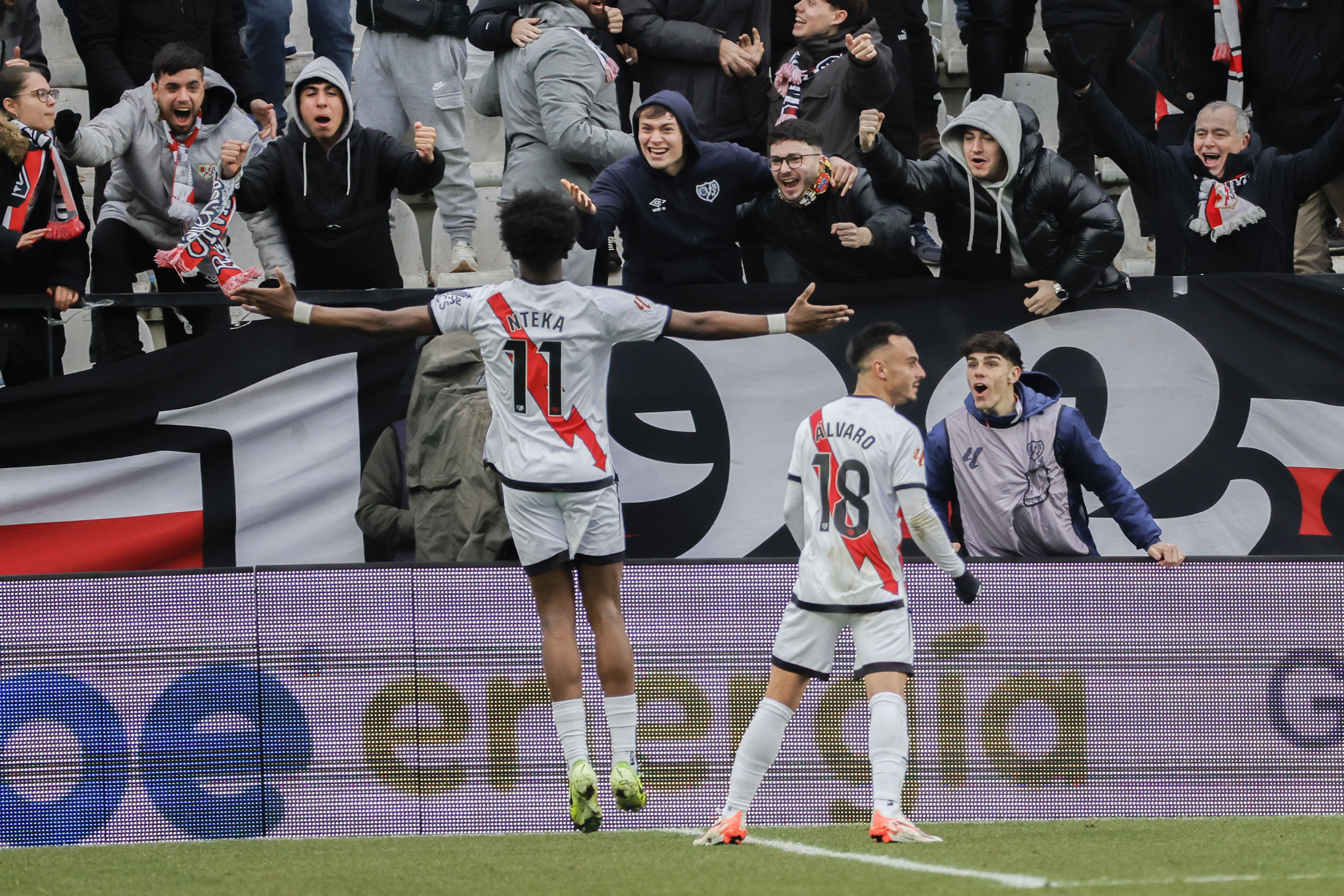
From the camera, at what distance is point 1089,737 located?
7379 mm

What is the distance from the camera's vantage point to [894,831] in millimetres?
6324

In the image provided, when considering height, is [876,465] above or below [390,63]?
below

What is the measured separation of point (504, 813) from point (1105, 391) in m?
3.74

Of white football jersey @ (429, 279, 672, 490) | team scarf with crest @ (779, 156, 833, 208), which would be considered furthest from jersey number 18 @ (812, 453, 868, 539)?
team scarf with crest @ (779, 156, 833, 208)

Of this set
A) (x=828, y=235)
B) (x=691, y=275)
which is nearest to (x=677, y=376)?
(x=691, y=275)

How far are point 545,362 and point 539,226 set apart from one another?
0.52m

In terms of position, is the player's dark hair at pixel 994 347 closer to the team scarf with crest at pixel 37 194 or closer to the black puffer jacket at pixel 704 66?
the black puffer jacket at pixel 704 66

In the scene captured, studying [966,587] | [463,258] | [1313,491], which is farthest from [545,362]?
[1313,491]

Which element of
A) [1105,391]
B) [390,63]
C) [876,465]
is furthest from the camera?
[390,63]

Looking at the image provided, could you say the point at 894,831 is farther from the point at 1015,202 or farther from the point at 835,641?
the point at 1015,202

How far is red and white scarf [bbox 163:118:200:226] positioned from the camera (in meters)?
9.27

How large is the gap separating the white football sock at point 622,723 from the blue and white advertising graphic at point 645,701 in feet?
2.88

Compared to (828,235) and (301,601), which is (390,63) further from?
(301,601)

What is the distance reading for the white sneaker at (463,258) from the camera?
9898 millimetres
